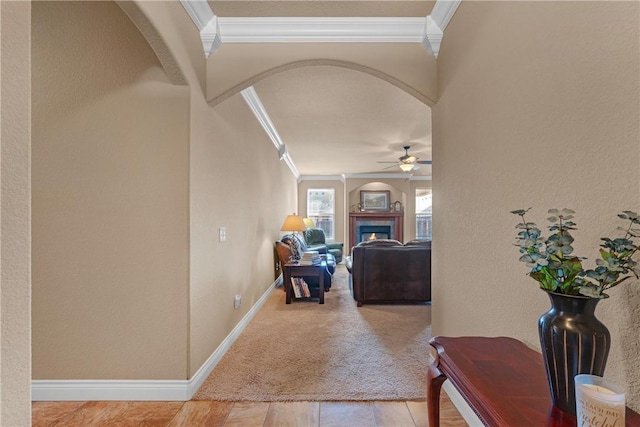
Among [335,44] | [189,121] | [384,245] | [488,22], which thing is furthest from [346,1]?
[384,245]

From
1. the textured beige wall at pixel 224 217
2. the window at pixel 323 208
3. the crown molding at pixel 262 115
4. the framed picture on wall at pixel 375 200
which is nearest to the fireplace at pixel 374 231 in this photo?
the framed picture on wall at pixel 375 200

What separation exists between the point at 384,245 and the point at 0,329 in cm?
378

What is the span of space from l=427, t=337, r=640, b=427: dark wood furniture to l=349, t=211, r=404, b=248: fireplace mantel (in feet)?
24.6

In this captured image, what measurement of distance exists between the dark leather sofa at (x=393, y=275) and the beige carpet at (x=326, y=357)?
22cm

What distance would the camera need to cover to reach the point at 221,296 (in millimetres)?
2572

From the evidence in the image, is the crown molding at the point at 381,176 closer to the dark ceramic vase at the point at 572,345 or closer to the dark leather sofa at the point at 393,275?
the dark leather sofa at the point at 393,275

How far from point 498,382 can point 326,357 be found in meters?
1.89

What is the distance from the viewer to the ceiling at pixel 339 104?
2035mm

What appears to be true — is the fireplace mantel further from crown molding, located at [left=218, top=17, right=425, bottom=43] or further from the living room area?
crown molding, located at [left=218, top=17, right=425, bottom=43]

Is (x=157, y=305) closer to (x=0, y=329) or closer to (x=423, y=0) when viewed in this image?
(x=0, y=329)

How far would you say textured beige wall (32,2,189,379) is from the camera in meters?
1.97

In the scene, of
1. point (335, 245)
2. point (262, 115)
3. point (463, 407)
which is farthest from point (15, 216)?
point (335, 245)

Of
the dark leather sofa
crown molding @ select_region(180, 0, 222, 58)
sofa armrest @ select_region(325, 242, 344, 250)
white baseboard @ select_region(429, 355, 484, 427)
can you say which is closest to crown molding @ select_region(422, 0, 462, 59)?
crown molding @ select_region(180, 0, 222, 58)

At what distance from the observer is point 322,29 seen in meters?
2.16
